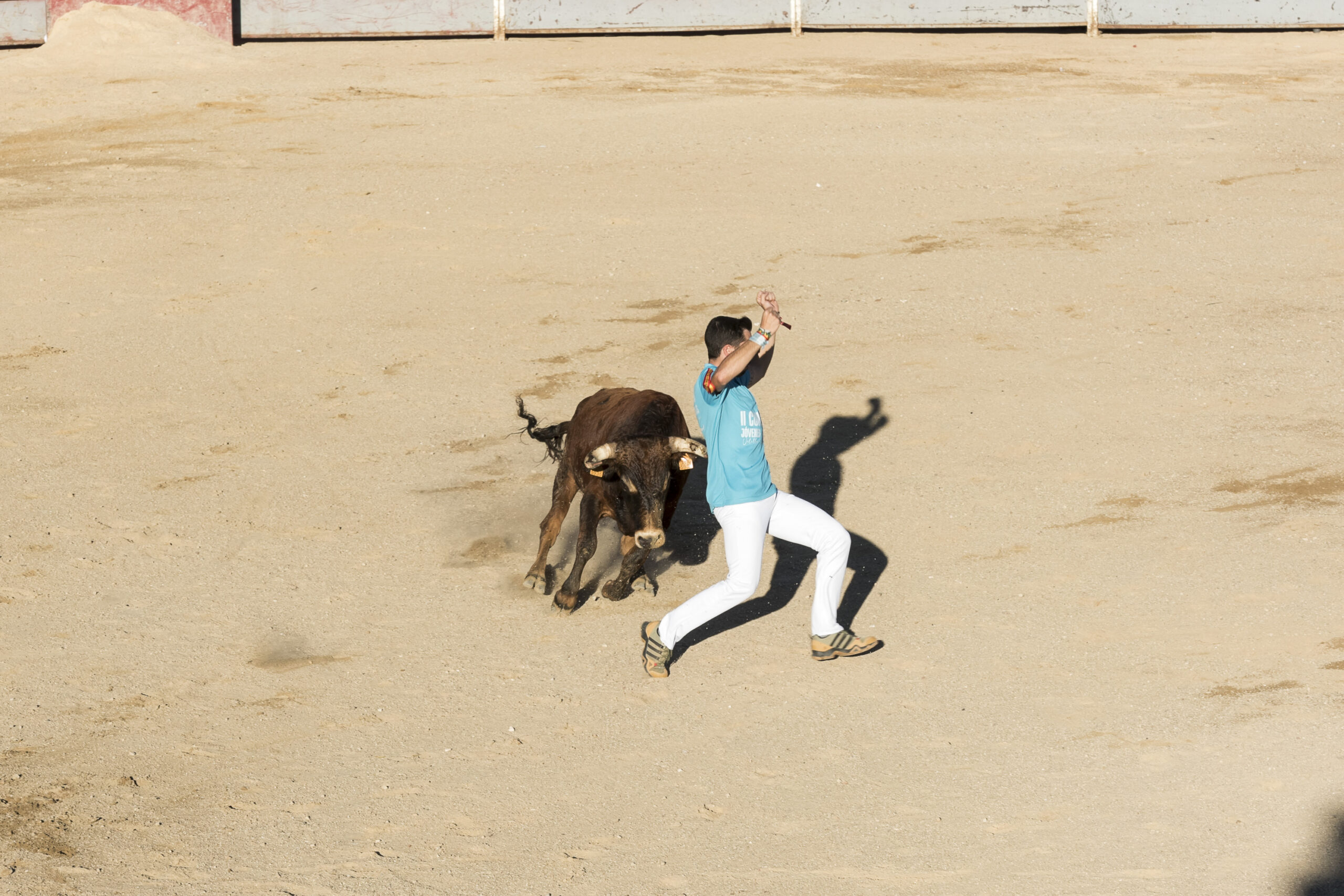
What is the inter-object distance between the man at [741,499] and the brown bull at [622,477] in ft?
1.91

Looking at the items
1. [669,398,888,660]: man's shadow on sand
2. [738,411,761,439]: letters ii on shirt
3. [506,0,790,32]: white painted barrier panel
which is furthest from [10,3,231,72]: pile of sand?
[738,411,761,439]: letters ii on shirt

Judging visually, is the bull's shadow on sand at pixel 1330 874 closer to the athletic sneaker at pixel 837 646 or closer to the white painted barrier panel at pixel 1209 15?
the athletic sneaker at pixel 837 646

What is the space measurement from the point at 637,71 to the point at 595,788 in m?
15.0

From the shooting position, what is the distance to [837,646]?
7473 millimetres

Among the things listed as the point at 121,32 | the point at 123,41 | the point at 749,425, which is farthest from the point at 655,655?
the point at 121,32

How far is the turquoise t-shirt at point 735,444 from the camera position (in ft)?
22.9

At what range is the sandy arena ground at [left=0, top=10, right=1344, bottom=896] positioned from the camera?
6344 millimetres

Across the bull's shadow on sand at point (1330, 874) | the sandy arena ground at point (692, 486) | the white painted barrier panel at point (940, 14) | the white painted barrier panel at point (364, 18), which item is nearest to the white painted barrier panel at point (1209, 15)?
the white painted barrier panel at point (940, 14)

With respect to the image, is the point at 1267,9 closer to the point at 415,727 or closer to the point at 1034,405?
the point at 1034,405

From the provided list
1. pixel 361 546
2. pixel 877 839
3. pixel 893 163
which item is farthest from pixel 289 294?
pixel 877 839

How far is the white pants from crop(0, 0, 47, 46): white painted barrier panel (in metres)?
17.7

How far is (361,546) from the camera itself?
30.6ft

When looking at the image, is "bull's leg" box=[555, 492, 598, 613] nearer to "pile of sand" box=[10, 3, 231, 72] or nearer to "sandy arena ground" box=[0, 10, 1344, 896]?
"sandy arena ground" box=[0, 10, 1344, 896]

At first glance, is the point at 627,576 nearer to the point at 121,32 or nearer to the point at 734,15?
the point at 734,15
